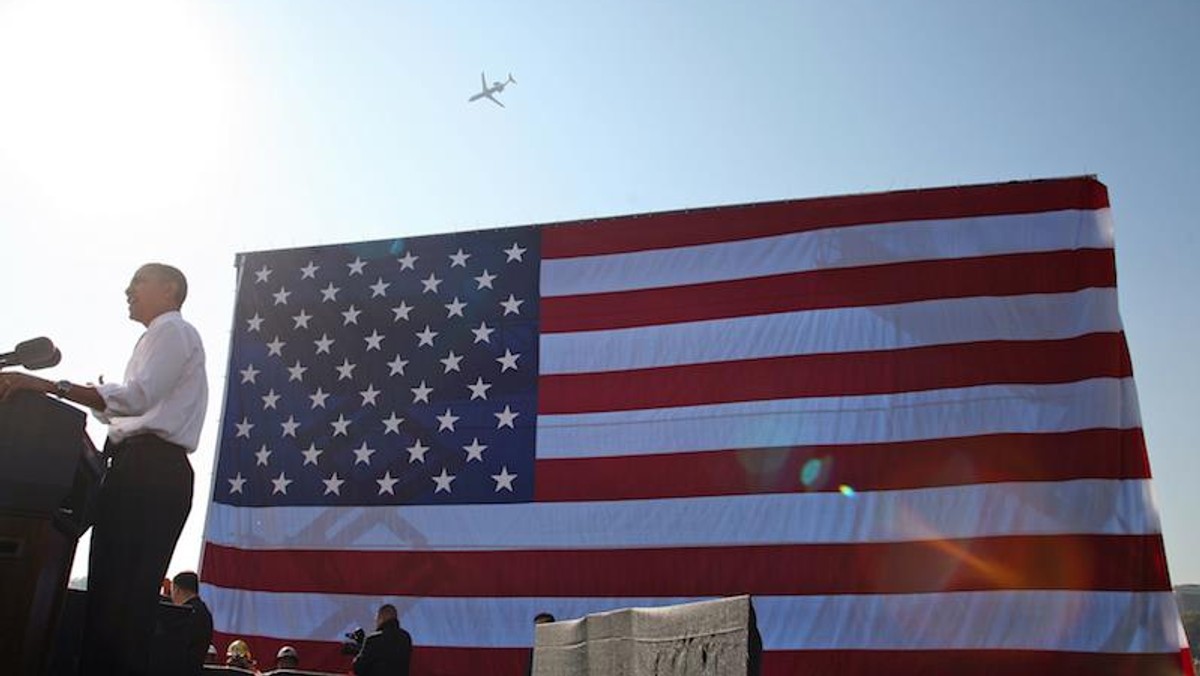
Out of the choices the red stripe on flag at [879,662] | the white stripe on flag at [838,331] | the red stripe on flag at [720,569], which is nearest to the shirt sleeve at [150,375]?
the red stripe on flag at [879,662]

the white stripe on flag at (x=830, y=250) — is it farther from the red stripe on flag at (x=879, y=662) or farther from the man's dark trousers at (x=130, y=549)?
the man's dark trousers at (x=130, y=549)

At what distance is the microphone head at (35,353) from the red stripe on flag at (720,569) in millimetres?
6029

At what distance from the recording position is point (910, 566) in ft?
23.8

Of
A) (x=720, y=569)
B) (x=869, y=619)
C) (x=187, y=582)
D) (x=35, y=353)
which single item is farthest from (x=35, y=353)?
(x=869, y=619)

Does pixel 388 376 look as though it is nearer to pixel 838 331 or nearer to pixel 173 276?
pixel 838 331

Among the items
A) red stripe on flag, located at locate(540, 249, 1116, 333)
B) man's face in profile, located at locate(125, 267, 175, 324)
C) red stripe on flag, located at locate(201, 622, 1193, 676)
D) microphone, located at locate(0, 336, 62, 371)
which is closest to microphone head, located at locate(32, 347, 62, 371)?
microphone, located at locate(0, 336, 62, 371)

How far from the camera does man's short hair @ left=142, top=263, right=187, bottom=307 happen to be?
260cm

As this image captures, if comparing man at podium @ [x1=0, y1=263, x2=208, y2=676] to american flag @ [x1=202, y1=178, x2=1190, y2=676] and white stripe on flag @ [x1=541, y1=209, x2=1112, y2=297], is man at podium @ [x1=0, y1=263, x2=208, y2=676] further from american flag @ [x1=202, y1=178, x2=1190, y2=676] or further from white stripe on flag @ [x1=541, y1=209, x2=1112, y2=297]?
white stripe on flag @ [x1=541, y1=209, x2=1112, y2=297]

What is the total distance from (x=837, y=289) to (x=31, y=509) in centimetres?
692

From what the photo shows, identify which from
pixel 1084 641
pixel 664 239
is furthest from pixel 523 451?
pixel 1084 641

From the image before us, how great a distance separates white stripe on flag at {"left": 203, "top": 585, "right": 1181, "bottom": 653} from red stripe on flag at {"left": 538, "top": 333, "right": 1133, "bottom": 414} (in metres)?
1.58

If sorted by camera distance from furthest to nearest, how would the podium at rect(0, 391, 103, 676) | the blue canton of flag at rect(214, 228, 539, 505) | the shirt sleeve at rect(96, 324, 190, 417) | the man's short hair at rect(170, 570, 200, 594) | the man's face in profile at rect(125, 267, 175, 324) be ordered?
1. the blue canton of flag at rect(214, 228, 539, 505)
2. the man's short hair at rect(170, 570, 200, 594)
3. the man's face in profile at rect(125, 267, 175, 324)
4. the shirt sleeve at rect(96, 324, 190, 417)
5. the podium at rect(0, 391, 103, 676)

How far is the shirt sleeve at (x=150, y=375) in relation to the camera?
2.33 meters

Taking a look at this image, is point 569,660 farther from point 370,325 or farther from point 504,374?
point 370,325
